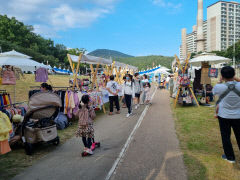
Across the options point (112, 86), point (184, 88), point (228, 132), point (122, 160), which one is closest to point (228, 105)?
point (228, 132)

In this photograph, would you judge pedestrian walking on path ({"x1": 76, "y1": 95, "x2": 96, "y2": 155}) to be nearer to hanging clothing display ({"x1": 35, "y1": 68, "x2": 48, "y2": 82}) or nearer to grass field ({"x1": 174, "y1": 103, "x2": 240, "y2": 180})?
grass field ({"x1": 174, "y1": 103, "x2": 240, "y2": 180})

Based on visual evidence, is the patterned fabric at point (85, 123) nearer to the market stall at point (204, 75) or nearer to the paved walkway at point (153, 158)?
the paved walkway at point (153, 158)

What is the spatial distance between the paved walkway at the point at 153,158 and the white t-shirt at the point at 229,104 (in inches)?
51.4

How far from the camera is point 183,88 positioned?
10203mm

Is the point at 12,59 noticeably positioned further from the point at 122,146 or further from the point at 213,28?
the point at 213,28

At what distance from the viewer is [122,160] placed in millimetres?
4020

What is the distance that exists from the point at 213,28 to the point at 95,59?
413ft

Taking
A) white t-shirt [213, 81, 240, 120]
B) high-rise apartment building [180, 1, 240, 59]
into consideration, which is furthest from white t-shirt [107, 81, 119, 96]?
high-rise apartment building [180, 1, 240, 59]

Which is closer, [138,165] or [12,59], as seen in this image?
[138,165]

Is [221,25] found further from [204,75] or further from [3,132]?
[3,132]

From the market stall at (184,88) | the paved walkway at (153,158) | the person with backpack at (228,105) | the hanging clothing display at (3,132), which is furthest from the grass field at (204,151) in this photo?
the hanging clothing display at (3,132)

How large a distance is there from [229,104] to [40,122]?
4.22 meters

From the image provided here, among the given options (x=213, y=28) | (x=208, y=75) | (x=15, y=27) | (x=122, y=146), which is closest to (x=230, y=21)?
(x=213, y=28)

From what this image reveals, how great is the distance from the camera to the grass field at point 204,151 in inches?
132
